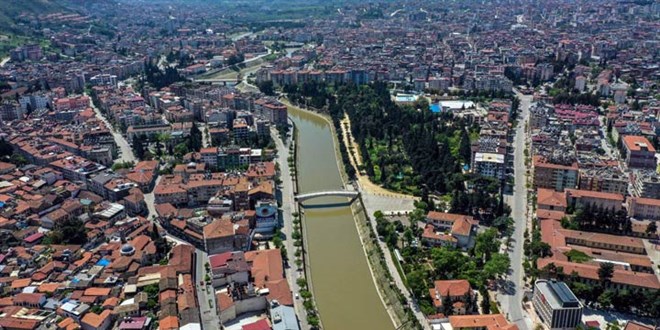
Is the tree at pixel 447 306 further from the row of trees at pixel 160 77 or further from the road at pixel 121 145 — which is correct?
the row of trees at pixel 160 77

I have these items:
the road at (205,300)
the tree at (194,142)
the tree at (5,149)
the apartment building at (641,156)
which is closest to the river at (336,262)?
the road at (205,300)

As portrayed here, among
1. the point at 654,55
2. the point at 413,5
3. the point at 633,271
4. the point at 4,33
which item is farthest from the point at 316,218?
the point at 413,5

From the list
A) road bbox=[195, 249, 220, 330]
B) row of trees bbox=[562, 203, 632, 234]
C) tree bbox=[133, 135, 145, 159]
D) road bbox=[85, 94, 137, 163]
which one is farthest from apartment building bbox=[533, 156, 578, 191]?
road bbox=[85, 94, 137, 163]

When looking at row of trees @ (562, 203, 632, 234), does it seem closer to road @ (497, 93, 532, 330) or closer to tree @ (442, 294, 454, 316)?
road @ (497, 93, 532, 330)

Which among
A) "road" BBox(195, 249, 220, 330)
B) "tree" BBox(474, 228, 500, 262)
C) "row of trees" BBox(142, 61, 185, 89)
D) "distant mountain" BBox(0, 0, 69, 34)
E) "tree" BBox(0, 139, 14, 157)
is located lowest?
"road" BBox(195, 249, 220, 330)

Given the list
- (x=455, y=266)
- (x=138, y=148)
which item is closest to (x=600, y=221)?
(x=455, y=266)

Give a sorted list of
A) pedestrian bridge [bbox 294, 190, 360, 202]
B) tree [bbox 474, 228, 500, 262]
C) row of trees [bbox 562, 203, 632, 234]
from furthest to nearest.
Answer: pedestrian bridge [bbox 294, 190, 360, 202], row of trees [bbox 562, 203, 632, 234], tree [bbox 474, 228, 500, 262]

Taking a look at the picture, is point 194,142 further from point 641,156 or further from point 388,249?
point 641,156
